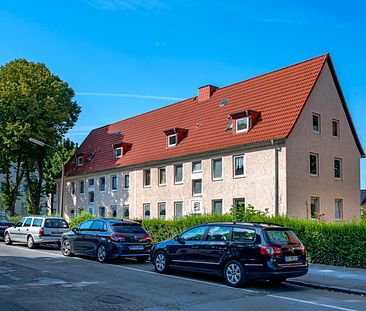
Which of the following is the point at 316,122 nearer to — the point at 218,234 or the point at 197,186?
the point at 197,186

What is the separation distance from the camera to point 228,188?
30.1 meters

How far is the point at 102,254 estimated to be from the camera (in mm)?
17328

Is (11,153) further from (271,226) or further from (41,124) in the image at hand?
(271,226)

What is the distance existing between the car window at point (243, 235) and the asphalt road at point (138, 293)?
1.19 meters

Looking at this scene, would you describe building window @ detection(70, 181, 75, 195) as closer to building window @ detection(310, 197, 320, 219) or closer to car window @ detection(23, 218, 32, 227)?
car window @ detection(23, 218, 32, 227)

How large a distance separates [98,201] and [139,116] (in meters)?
8.26

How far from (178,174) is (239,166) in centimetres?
595

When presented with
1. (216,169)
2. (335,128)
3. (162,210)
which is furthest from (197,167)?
(335,128)

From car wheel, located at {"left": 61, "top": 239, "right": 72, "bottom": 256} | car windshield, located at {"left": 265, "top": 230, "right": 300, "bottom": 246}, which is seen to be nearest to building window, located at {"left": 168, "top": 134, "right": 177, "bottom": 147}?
car wheel, located at {"left": 61, "top": 239, "right": 72, "bottom": 256}

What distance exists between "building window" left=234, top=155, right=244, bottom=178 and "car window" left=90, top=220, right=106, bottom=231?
1296 cm

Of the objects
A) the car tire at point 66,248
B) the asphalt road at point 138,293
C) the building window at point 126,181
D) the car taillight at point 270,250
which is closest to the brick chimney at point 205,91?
the building window at point 126,181

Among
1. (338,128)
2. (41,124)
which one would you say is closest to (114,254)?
(338,128)

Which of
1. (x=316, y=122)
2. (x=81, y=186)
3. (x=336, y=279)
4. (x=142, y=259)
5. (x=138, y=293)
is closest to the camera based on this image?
(x=138, y=293)

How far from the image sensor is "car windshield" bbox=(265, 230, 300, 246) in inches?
489
